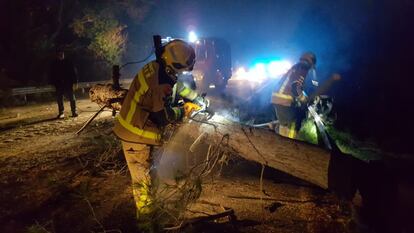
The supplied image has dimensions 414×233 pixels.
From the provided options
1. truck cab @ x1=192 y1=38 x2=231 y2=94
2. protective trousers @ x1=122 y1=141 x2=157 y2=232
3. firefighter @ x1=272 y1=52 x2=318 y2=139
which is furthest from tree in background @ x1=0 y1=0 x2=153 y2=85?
protective trousers @ x1=122 y1=141 x2=157 y2=232

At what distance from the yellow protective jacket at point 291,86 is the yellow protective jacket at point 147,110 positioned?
2749mm

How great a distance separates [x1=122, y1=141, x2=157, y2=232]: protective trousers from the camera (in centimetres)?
327

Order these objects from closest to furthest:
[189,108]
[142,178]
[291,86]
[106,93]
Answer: [142,178] < [189,108] < [106,93] < [291,86]

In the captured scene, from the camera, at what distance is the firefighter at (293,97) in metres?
5.54

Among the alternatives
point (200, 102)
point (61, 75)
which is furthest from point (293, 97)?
point (61, 75)

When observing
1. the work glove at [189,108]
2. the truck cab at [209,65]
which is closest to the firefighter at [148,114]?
the work glove at [189,108]

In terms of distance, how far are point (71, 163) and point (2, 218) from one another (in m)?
1.71

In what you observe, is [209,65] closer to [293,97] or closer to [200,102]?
[293,97]

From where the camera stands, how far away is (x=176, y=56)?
3180 mm

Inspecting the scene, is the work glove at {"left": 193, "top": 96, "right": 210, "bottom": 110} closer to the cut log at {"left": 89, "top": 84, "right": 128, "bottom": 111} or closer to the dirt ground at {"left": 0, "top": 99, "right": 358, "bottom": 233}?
the dirt ground at {"left": 0, "top": 99, "right": 358, "bottom": 233}

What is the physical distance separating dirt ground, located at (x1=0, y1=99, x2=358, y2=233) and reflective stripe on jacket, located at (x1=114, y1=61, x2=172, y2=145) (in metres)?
0.79

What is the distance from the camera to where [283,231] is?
129 inches

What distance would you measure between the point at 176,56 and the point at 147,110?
609 millimetres

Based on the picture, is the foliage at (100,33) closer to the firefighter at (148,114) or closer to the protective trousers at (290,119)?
the protective trousers at (290,119)
